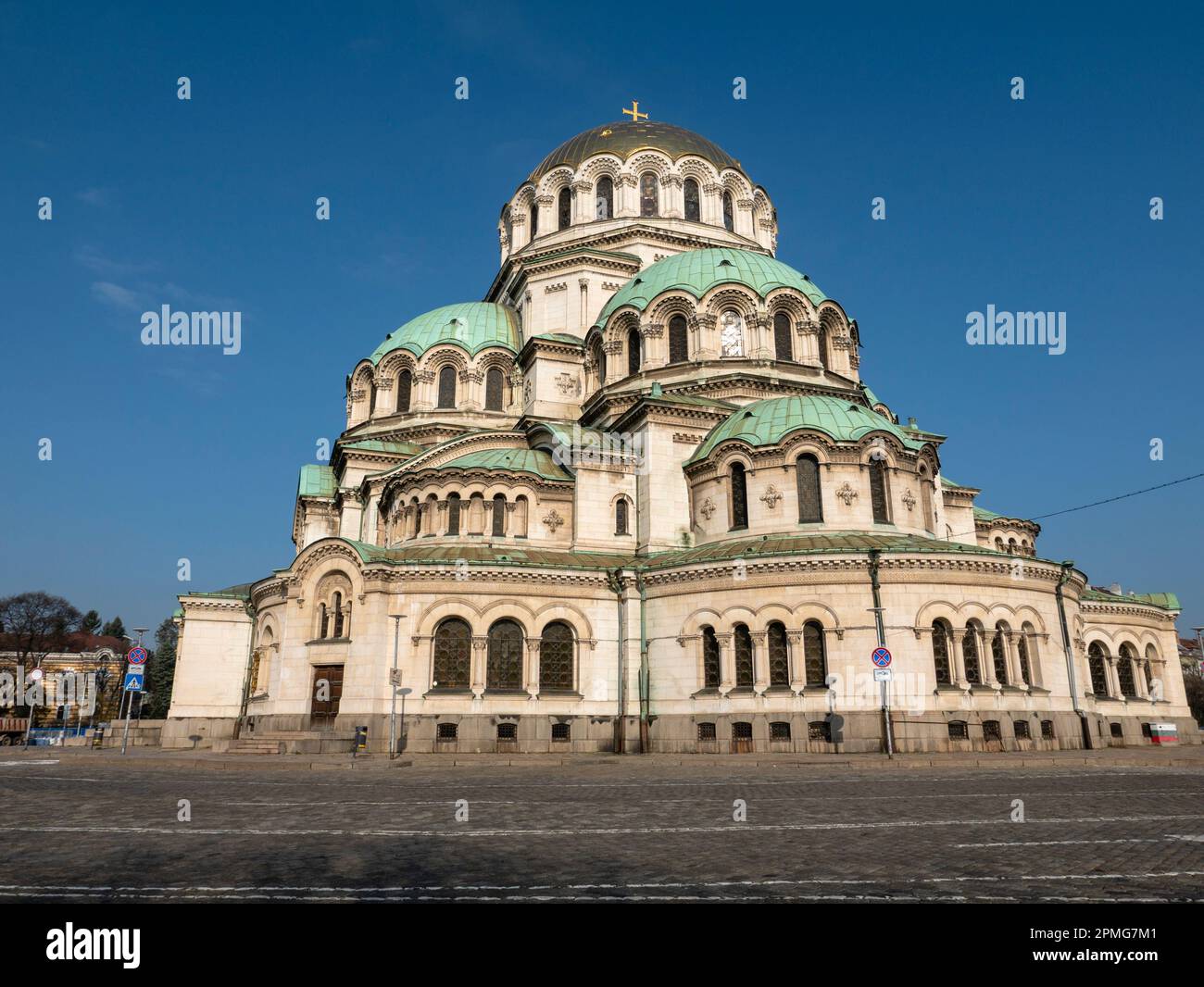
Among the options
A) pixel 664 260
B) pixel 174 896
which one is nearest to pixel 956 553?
pixel 664 260

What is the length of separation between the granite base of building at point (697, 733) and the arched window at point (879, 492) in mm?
7932

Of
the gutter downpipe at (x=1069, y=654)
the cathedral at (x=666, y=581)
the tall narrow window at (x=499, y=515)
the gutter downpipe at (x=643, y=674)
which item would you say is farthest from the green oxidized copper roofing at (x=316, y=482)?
the gutter downpipe at (x=1069, y=654)

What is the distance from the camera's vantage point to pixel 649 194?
48.4 m

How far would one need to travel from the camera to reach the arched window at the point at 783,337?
1540 inches

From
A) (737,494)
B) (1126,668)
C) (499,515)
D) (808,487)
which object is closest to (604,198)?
(499,515)

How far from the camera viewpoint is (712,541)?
1319 inches

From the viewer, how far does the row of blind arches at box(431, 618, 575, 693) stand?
100ft

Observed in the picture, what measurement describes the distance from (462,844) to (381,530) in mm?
30808

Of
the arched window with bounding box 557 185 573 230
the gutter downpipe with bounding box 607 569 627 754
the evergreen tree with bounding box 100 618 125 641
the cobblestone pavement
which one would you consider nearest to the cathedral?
the gutter downpipe with bounding box 607 569 627 754

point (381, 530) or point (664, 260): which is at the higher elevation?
point (664, 260)

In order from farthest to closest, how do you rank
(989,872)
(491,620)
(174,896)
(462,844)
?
1. (491,620)
2. (462,844)
3. (989,872)
4. (174,896)

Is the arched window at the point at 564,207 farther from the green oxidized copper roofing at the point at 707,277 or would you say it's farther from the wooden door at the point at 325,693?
the wooden door at the point at 325,693
